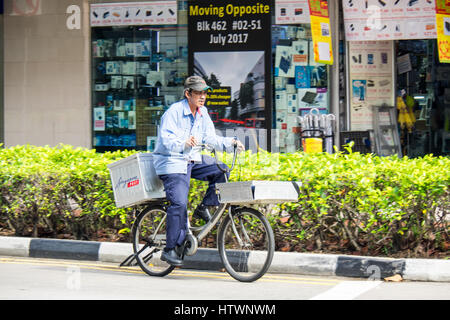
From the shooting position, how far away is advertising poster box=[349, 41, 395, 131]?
44.9 ft

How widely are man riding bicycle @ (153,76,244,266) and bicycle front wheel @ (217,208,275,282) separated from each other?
275mm

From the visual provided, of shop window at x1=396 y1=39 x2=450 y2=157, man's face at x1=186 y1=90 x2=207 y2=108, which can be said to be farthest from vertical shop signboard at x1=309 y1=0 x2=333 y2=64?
man's face at x1=186 y1=90 x2=207 y2=108

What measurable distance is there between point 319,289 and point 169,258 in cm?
134

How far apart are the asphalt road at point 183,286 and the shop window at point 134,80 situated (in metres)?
6.99

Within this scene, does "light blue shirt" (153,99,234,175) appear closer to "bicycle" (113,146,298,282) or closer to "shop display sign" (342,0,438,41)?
"bicycle" (113,146,298,282)

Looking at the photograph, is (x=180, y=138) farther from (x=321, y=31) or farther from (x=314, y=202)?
(x=321, y=31)

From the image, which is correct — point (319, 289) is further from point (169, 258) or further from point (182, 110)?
point (182, 110)

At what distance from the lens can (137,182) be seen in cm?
711

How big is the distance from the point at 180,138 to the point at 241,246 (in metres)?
1.08

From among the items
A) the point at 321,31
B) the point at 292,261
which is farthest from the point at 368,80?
the point at 292,261

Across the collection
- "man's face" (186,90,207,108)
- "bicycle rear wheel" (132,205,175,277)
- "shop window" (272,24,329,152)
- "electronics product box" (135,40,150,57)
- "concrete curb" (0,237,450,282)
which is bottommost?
"concrete curb" (0,237,450,282)

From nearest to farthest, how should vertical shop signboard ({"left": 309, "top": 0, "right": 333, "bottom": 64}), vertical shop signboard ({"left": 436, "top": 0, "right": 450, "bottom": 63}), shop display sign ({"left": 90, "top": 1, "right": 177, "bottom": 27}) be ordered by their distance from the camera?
vertical shop signboard ({"left": 436, "top": 0, "right": 450, "bottom": 63}), vertical shop signboard ({"left": 309, "top": 0, "right": 333, "bottom": 64}), shop display sign ({"left": 90, "top": 1, "right": 177, "bottom": 27})
